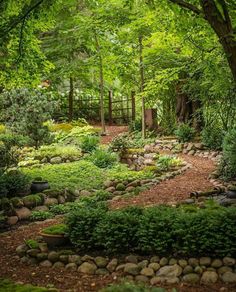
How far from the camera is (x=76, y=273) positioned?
4.53m

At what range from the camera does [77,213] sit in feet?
17.1

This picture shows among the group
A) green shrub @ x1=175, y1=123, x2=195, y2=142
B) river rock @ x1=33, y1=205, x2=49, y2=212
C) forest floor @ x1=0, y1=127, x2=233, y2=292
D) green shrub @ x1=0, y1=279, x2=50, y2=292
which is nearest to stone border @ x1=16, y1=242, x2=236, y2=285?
forest floor @ x1=0, y1=127, x2=233, y2=292

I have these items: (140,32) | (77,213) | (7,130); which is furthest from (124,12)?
(77,213)

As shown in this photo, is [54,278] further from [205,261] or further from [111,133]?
[111,133]

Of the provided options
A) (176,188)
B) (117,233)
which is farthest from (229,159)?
(117,233)

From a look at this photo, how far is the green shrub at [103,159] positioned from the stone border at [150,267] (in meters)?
5.87

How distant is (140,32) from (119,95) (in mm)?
9769

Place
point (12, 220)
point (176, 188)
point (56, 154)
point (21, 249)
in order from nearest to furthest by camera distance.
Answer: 1. point (21, 249)
2. point (12, 220)
3. point (176, 188)
4. point (56, 154)

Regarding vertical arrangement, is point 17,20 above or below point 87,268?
above

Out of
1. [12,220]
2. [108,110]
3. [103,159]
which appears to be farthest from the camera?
[108,110]

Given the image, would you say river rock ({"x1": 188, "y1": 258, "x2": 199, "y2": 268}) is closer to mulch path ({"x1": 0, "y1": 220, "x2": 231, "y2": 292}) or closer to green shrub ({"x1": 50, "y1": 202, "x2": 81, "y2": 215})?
mulch path ({"x1": 0, "y1": 220, "x2": 231, "y2": 292})

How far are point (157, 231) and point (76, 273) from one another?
3.37 ft

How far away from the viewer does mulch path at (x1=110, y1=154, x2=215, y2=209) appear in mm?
7208

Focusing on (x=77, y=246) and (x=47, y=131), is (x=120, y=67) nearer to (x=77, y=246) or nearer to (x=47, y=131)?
(x=47, y=131)
